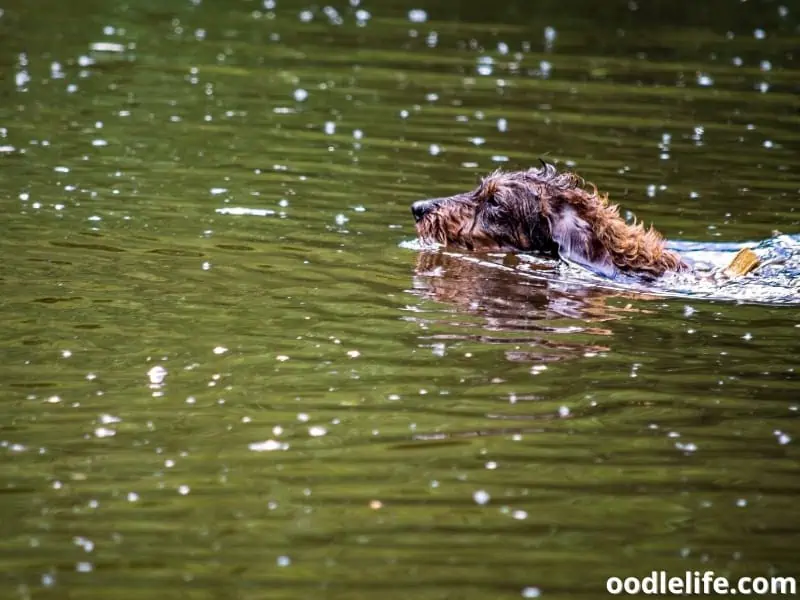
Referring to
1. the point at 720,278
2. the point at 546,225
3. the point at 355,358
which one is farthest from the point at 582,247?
the point at 355,358

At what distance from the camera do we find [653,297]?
11.4m

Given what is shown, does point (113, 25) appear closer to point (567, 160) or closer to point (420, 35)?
point (420, 35)

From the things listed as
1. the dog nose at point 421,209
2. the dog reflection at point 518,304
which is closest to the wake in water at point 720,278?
the dog reflection at point 518,304

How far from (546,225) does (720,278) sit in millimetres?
1546

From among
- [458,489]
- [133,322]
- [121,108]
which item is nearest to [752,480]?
[458,489]

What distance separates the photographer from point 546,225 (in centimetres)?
1231

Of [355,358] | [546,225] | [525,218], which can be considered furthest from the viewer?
[525,218]

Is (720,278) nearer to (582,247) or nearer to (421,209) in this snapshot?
(582,247)

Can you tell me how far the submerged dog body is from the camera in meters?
12.0

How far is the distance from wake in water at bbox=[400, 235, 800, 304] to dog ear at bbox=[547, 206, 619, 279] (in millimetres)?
88

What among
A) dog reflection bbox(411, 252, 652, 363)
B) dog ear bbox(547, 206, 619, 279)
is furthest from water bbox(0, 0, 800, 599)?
dog ear bbox(547, 206, 619, 279)

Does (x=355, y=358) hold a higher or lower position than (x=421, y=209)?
lower

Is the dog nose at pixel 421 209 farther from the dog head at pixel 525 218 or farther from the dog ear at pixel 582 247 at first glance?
the dog ear at pixel 582 247

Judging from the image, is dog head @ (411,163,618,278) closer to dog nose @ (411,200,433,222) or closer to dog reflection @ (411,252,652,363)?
dog nose @ (411,200,433,222)
